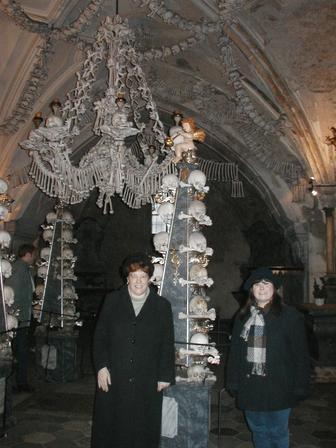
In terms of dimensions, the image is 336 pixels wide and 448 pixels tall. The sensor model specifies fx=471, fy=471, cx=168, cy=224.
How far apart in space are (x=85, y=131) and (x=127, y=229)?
4739 mm

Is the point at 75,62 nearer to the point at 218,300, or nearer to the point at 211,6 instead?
the point at 211,6

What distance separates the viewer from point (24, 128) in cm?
724

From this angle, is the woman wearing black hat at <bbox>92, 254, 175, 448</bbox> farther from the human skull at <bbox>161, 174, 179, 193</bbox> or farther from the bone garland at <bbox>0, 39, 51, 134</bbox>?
the bone garland at <bbox>0, 39, 51, 134</bbox>

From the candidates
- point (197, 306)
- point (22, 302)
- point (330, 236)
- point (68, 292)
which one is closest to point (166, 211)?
point (197, 306)

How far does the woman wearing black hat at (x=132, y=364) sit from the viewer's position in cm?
245

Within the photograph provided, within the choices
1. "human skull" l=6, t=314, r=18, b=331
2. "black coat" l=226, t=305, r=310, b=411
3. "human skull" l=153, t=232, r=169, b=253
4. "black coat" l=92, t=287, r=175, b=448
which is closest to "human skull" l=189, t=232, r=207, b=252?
"human skull" l=153, t=232, r=169, b=253

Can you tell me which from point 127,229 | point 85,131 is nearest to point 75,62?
point 85,131

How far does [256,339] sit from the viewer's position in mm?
2400

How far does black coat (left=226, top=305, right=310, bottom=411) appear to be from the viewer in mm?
2324

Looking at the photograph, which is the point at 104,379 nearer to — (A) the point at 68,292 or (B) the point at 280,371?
(B) the point at 280,371

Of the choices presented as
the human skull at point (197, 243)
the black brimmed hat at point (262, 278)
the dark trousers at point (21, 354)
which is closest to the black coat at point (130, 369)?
the black brimmed hat at point (262, 278)

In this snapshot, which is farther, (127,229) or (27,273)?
(127,229)

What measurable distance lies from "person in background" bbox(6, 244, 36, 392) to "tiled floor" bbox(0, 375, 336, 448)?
0.65 feet

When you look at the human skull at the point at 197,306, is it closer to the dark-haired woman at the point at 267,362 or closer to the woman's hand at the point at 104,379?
the dark-haired woman at the point at 267,362
